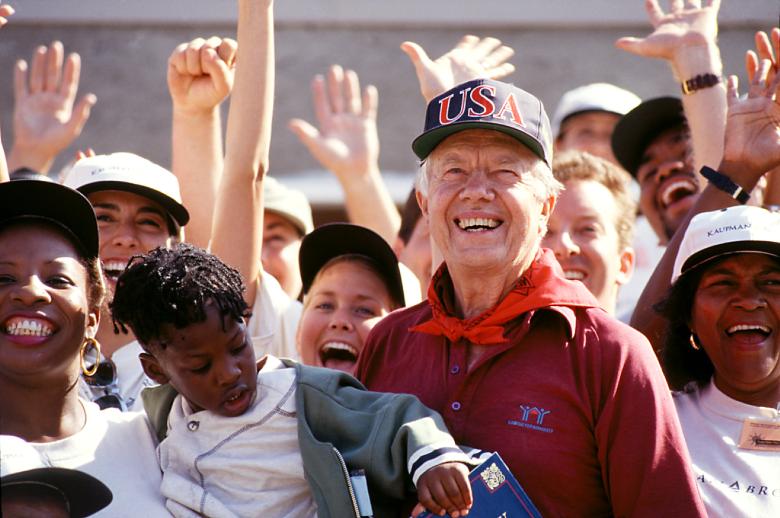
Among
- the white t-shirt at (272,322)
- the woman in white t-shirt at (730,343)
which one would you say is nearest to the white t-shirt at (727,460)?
the woman in white t-shirt at (730,343)

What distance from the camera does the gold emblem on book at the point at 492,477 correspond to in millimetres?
3035

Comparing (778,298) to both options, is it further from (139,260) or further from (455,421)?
(139,260)

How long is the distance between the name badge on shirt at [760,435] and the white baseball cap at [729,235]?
0.50 meters

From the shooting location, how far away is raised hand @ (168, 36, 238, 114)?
15.8 ft

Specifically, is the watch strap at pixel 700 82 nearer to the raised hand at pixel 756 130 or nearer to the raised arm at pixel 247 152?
the raised hand at pixel 756 130

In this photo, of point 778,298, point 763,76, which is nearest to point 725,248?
point 778,298

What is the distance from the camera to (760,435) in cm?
360

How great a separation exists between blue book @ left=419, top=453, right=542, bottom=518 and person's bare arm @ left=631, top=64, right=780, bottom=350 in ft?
3.84

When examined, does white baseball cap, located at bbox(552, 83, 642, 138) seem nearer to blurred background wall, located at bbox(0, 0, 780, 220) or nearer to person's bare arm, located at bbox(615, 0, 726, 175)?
person's bare arm, located at bbox(615, 0, 726, 175)

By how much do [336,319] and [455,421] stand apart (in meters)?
1.14

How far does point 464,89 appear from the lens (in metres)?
3.53

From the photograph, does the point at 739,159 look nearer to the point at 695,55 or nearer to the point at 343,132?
the point at 695,55

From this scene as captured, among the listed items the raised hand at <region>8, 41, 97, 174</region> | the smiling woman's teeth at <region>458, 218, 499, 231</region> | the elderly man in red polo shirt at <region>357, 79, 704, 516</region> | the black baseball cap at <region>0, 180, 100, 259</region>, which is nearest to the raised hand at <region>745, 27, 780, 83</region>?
the elderly man in red polo shirt at <region>357, 79, 704, 516</region>

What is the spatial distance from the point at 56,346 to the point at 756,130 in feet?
7.94
